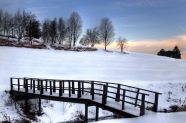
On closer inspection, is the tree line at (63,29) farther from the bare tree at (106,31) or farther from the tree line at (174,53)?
the tree line at (174,53)

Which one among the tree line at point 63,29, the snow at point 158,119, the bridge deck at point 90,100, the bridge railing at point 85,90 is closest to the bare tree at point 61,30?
the tree line at point 63,29

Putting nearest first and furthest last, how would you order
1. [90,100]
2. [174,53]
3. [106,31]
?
[90,100], [106,31], [174,53]

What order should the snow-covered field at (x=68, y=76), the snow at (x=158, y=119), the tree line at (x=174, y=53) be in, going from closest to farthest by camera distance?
1. the snow at (x=158, y=119)
2. the snow-covered field at (x=68, y=76)
3. the tree line at (x=174, y=53)

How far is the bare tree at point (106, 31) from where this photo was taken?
317ft

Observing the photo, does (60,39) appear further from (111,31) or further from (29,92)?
(29,92)

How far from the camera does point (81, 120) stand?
1019 inches

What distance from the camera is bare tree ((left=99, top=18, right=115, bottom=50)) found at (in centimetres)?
9656

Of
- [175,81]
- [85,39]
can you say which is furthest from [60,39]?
[175,81]

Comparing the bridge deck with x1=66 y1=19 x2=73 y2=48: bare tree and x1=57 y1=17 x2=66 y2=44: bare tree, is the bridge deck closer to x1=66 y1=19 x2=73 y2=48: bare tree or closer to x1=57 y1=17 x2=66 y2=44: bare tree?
x1=66 y1=19 x2=73 y2=48: bare tree

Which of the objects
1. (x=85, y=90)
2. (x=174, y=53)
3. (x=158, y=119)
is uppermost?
(x=158, y=119)

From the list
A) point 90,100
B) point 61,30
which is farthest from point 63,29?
point 90,100

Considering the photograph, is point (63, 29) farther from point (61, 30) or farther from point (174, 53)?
point (174, 53)

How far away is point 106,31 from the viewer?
317ft

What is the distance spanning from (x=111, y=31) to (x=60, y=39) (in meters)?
16.7
